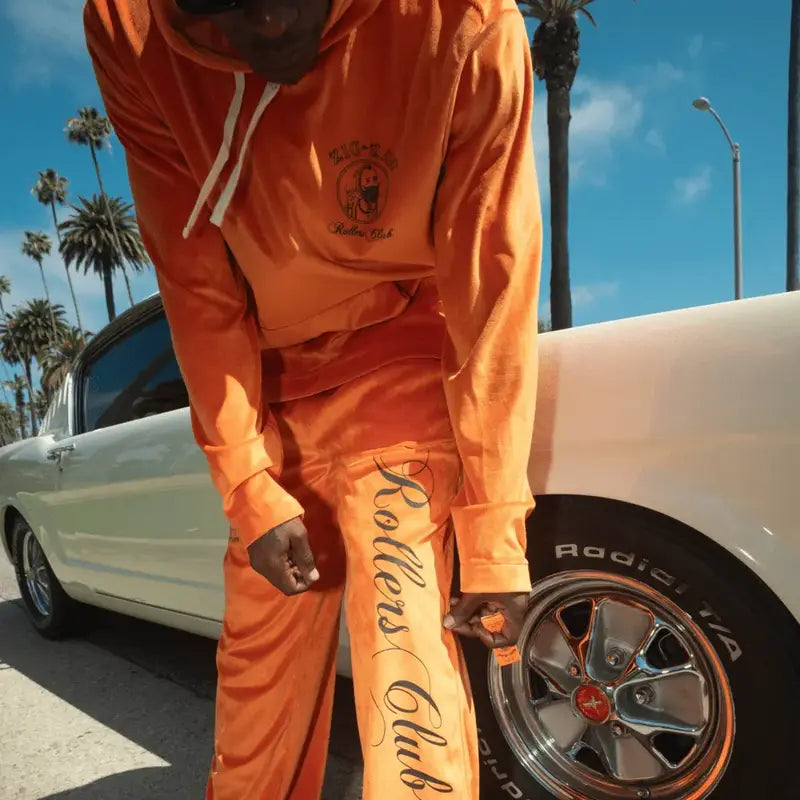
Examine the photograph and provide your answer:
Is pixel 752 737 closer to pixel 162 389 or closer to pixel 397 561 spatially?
pixel 397 561

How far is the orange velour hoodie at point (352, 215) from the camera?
1.11 metres

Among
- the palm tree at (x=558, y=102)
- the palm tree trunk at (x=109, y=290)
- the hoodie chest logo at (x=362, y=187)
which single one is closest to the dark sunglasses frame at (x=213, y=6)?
the hoodie chest logo at (x=362, y=187)

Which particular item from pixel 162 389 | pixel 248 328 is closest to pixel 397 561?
pixel 248 328

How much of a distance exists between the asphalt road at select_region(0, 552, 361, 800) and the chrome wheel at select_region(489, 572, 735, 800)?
692 mm

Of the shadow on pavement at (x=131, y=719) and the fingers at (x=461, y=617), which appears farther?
the shadow on pavement at (x=131, y=719)

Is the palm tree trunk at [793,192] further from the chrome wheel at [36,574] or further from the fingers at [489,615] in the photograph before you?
the fingers at [489,615]

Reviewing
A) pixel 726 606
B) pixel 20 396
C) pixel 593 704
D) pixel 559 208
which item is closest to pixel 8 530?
pixel 593 704

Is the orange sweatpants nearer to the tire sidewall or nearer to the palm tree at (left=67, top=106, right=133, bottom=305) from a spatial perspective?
the tire sidewall

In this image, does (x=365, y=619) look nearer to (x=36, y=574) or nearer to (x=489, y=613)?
(x=489, y=613)

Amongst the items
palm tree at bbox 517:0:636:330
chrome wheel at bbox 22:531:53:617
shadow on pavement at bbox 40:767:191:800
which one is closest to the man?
shadow on pavement at bbox 40:767:191:800

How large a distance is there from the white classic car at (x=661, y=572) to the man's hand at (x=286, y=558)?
562 mm

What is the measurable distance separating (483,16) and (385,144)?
0.73 ft

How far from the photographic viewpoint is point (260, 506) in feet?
4.16

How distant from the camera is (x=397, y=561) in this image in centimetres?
118
